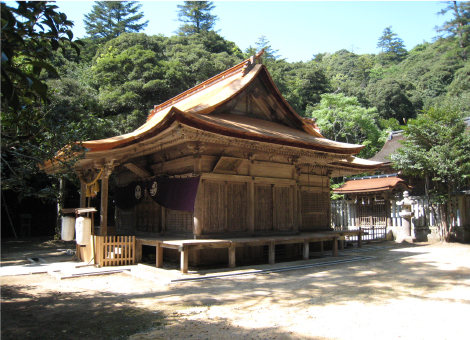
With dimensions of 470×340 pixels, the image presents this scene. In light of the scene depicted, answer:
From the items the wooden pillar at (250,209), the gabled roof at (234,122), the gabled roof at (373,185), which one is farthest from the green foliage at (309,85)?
the wooden pillar at (250,209)

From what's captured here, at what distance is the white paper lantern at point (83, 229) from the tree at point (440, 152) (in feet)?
45.7

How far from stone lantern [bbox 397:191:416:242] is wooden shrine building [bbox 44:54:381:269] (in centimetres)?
474

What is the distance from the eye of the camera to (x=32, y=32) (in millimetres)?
3885

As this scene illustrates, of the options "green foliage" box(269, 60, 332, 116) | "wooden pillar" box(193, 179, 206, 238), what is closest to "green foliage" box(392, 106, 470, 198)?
"wooden pillar" box(193, 179, 206, 238)

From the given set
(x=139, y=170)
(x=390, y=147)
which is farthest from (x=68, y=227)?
(x=390, y=147)

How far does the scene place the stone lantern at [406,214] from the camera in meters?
17.0

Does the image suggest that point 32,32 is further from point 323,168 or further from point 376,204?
point 376,204

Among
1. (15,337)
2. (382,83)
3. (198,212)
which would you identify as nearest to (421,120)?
(198,212)

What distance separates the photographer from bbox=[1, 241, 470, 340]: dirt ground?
477 centimetres

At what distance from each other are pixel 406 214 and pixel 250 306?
13.6m

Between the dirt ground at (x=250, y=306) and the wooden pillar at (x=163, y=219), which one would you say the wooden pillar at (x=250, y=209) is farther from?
the wooden pillar at (x=163, y=219)

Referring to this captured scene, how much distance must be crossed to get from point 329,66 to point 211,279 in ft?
234

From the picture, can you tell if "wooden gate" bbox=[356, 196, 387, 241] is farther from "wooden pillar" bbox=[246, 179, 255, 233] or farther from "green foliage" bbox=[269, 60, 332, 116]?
"green foliage" bbox=[269, 60, 332, 116]

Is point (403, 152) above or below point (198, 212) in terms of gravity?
above
